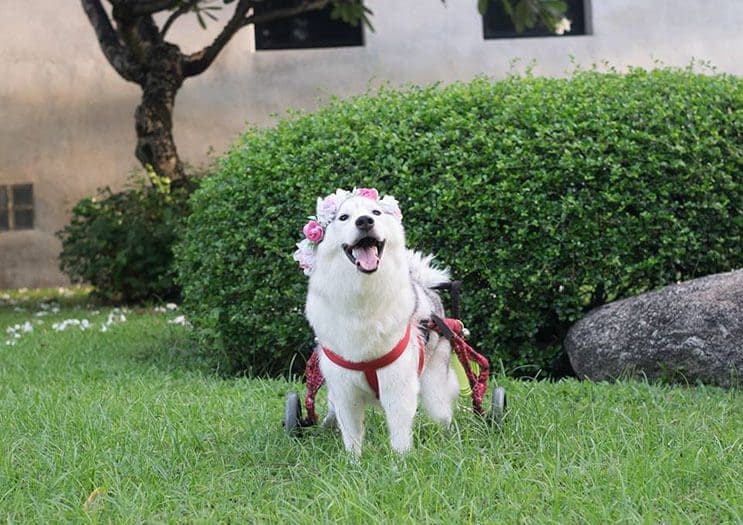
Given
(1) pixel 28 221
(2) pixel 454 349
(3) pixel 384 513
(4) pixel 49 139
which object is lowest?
(3) pixel 384 513

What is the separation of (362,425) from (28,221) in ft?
30.0

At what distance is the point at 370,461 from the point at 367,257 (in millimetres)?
787

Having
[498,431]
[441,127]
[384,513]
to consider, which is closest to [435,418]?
[498,431]

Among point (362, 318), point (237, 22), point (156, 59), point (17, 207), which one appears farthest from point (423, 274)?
point (17, 207)

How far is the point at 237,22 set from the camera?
1052cm

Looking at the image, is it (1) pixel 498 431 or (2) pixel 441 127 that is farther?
(2) pixel 441 127

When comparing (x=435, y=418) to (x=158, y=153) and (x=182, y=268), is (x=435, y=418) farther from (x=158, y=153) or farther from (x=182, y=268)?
(x=158, y=153)

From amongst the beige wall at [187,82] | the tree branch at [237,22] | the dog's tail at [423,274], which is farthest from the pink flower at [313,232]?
the beige wall at [187,82]

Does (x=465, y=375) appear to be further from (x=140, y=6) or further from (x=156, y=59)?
(x=156, y=59)

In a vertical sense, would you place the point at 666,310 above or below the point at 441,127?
below

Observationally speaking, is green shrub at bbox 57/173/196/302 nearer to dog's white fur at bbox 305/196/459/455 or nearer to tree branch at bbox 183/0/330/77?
tree branch at bbox 183/0/330/77

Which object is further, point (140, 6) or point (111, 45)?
point (111, 45)

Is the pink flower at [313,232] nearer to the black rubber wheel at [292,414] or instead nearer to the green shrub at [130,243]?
the black rubber wheel at [292,414]

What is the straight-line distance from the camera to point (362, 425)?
443 centimetres
